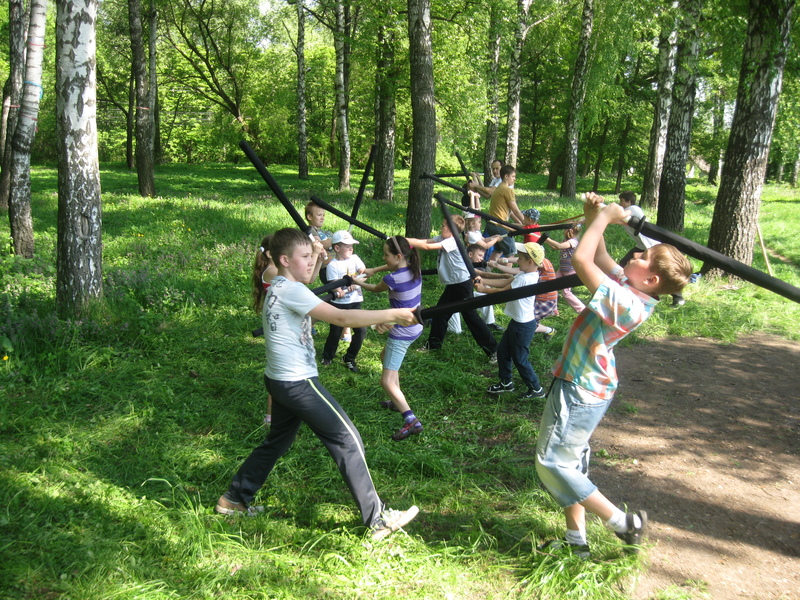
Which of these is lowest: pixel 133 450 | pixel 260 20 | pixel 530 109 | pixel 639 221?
pixel 133 450

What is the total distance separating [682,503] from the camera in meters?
4.05

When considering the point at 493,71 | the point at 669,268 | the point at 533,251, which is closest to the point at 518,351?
the point at 533,251

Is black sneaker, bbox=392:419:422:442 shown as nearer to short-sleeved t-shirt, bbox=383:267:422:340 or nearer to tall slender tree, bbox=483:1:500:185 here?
short-sleeved t-shirt, bbox=383:267:422:340

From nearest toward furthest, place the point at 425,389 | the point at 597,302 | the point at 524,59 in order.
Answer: the point at 597,302 → the point at 425,389 → the point at 524,59

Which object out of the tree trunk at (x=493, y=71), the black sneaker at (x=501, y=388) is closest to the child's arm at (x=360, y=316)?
the black sneaker at (x=501, y=388)

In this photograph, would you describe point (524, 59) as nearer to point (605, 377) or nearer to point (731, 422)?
point (731, 422)

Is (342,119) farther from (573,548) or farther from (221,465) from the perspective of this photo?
(573,548)

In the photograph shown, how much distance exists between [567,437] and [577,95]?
65.3ft

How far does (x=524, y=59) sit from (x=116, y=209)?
22.9 m

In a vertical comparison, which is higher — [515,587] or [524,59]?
[524,59]

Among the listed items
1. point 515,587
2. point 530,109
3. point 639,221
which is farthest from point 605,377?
point 530,109

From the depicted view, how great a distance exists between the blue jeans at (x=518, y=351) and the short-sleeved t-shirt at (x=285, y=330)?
274 centimetres

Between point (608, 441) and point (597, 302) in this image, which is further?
point (608, 441)

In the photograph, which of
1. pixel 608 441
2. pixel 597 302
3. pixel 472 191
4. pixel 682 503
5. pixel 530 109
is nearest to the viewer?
pixel 597 302
